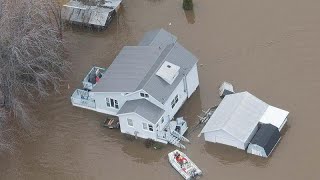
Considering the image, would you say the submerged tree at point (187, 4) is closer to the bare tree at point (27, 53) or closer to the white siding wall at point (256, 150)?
the bare tree at point (27, 53)

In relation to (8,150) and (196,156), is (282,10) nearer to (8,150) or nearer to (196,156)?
(196,156)

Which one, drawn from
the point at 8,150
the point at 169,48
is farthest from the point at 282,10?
the point at 8,150

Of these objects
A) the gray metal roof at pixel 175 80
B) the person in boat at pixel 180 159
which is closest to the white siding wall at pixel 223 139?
the person in boat at pixel 180 159

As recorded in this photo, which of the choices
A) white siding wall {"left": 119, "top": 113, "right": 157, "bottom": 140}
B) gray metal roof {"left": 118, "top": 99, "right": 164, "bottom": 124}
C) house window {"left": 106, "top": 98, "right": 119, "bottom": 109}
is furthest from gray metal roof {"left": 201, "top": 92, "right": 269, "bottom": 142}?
house window {"left": 106, "top": 98, "right": 119, "bottom": 109}

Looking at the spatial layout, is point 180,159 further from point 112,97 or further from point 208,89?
point 208,89

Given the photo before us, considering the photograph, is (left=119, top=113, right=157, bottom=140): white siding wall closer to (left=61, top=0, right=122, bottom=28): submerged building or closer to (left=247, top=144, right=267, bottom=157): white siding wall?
(left=247, top=144, right=267, bottom=157): white siding wall

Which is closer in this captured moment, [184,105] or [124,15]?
[184,105]
